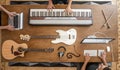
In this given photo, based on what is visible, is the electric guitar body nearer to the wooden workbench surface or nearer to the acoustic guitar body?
the wooden workbench surface

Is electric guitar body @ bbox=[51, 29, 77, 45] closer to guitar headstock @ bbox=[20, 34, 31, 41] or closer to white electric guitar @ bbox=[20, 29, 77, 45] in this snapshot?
white electric guitar @ bbox=[20, 29, 77, 45]

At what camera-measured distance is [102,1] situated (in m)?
3.71

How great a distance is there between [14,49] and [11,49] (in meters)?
0.04

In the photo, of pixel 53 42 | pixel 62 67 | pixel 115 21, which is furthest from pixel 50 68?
pixel 115 21

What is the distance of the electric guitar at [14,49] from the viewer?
3.19 metres

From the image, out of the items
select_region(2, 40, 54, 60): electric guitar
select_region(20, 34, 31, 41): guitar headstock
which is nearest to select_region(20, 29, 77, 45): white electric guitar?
select_region(20, 34, 31, 41): guitar headstock

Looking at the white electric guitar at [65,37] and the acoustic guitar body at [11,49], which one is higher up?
the white electric guitar at [65,37]

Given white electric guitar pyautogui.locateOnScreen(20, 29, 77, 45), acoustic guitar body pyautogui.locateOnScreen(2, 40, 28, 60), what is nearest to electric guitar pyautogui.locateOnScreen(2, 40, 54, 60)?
acoustic guitar body pyautogui.locateOnScreen(2, 40, 28, 60)

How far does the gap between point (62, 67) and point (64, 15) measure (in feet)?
2.77

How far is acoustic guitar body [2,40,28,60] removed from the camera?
3197 millimetres

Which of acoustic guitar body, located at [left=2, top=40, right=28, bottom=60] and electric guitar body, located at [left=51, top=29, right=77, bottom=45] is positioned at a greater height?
electric guitar body, located at [left=51, top=29, right=77, bottom=45]

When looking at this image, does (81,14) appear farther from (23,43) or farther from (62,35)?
(23,43)

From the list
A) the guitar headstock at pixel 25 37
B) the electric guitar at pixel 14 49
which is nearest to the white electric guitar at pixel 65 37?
the guitar headstock at pixel 25 37

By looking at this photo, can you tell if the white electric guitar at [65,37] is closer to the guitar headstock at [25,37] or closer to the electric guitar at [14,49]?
the guitar headstock at [25,37]
